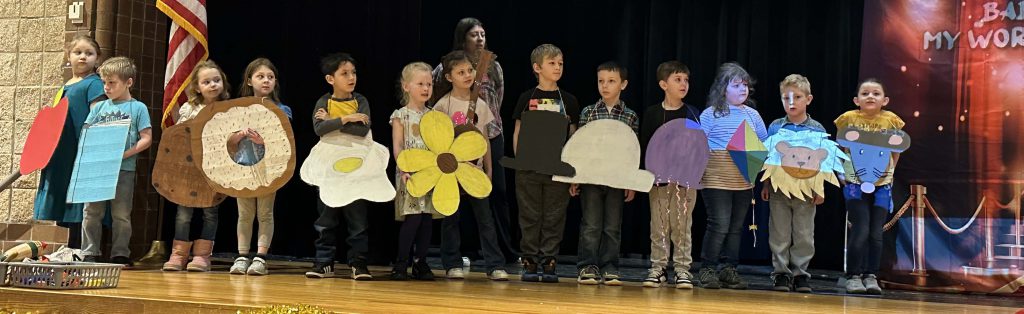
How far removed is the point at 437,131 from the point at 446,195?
0.30m

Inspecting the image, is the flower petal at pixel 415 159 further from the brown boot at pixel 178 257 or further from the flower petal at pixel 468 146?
the brown boot at pixel 178 257

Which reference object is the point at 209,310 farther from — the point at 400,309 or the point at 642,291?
the point at 642,291

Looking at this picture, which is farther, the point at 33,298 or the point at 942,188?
the point at 942,188

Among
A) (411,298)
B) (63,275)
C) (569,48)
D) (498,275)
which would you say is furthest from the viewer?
(569,48)

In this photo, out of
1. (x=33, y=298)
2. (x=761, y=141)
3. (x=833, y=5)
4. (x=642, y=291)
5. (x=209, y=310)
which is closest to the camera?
(x=209, y=310)

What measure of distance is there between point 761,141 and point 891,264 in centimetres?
94

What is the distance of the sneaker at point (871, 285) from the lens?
16.0 ft

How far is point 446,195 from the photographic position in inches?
193

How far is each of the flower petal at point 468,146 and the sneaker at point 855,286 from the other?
1.79 meters

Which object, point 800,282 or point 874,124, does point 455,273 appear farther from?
point 874,124

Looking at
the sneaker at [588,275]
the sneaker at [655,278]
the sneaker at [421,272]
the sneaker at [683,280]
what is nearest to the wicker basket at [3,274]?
the sneaker at [421,272]

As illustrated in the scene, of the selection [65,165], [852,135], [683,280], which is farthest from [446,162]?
[65,165]

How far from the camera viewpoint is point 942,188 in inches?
202

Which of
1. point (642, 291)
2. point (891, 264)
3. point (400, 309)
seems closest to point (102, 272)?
point (400, 309)
